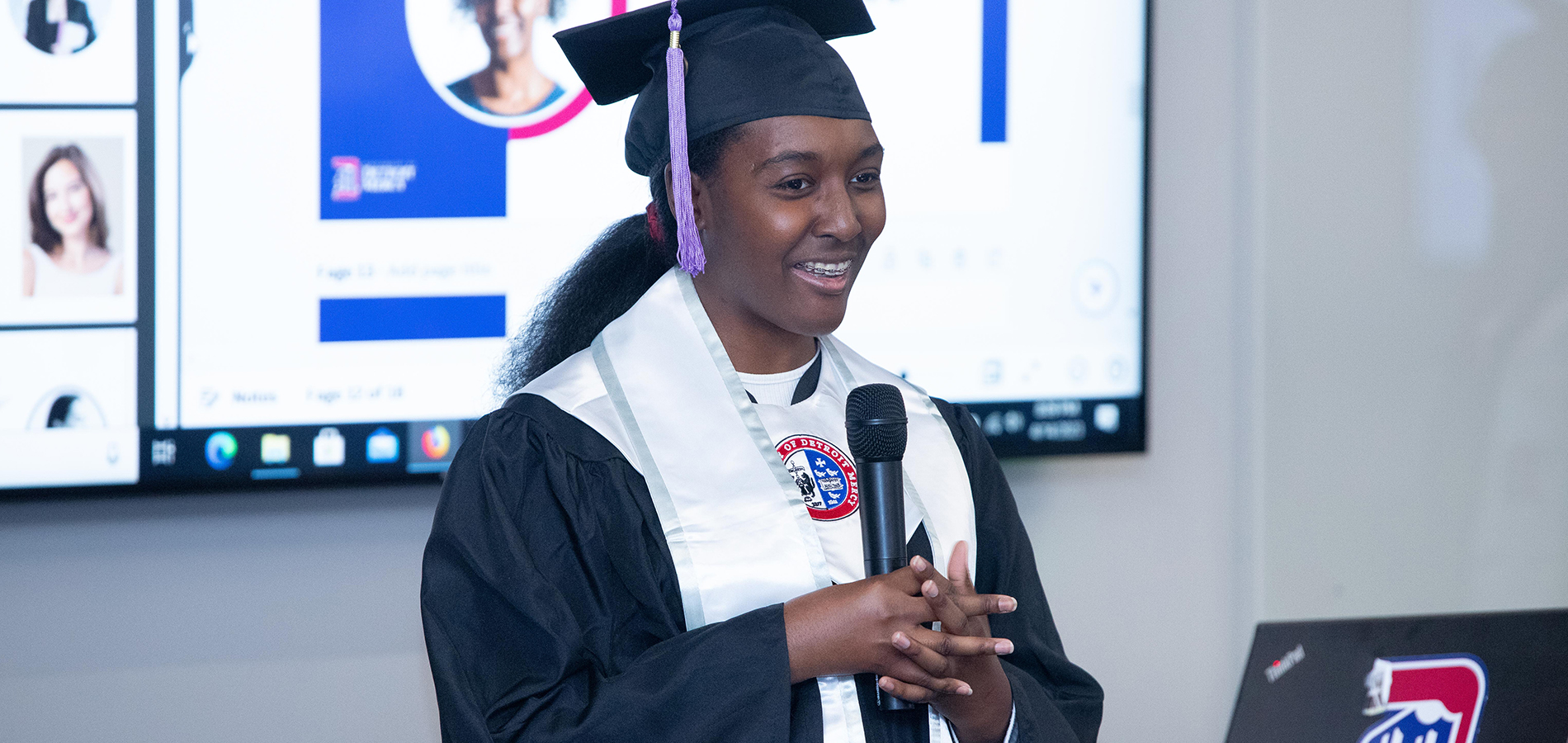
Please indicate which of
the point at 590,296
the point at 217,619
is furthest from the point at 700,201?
the point at 217,619

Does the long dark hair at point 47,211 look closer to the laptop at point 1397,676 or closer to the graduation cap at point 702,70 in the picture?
the graduation cap at point 702,70

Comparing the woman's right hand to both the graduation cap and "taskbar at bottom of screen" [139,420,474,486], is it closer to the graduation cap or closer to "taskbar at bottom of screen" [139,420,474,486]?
the graduation cap

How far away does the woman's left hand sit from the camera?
1201 mm

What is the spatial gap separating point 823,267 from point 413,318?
108 centimetres

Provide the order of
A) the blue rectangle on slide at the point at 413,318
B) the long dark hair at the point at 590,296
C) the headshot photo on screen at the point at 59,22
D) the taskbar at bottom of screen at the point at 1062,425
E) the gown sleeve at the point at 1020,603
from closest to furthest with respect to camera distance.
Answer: the gown sleeve at the point at 1020,603 → the long dark hair at the point at 590,296 → the headshot photo on screen at the point at 59,22 → the blue rectangle on slide at the point at 413,318 → the taskbar at bottom of screen at the point at 1062,425

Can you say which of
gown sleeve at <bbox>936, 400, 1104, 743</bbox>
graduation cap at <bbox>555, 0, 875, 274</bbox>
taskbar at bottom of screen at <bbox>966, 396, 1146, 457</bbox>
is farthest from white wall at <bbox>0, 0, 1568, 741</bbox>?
graduation cap at <bbox>555, 0, 875, 274</bbox>

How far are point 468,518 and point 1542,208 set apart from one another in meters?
2.33

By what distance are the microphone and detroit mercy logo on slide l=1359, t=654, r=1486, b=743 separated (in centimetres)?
44

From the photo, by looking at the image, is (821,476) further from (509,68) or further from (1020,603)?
(509,68)

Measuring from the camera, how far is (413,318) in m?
2.23

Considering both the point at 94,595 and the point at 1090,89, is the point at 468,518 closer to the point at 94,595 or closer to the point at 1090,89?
the point at 94,595

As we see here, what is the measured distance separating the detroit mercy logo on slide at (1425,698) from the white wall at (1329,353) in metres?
1.35

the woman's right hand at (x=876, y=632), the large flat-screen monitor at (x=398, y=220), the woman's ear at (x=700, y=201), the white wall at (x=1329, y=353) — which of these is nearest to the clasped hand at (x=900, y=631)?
the woman's right hand at (x=876, y=632)

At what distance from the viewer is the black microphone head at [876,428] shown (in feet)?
3.95
